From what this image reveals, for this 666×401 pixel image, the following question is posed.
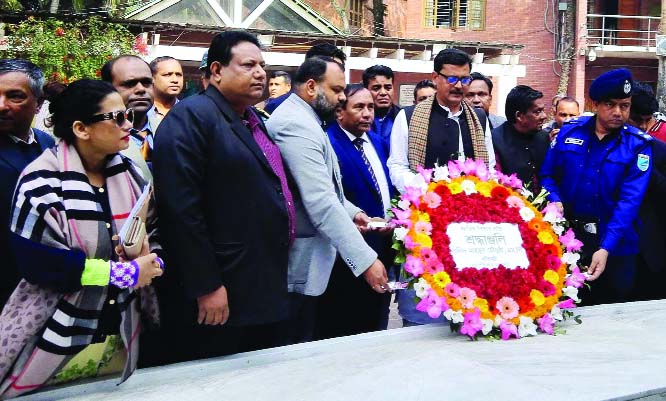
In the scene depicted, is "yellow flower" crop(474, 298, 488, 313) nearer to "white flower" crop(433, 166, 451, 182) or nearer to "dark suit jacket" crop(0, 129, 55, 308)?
"white flower" crop(433, 166, 451, 182)

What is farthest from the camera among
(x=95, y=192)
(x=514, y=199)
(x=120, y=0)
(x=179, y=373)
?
(x=120, y=0)

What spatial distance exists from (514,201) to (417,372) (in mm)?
1385

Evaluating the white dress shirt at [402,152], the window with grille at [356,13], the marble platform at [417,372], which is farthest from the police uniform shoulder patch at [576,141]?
the window with grille at [356,13]

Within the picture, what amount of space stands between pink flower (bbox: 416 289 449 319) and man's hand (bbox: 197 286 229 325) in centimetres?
105

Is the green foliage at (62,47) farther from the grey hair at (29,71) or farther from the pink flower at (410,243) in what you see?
the pink flower at (410,243)

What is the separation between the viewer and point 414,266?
11.9ft

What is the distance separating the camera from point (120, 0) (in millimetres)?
17609

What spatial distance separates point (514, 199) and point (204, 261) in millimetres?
1880

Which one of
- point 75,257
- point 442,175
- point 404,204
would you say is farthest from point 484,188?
point 75,257

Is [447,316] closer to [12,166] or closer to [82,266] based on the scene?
[82,266]

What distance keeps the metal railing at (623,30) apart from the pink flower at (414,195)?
2066 cm

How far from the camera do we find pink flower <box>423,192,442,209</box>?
12.6ft

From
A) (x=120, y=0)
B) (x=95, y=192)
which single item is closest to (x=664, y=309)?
(x=95, y=192)

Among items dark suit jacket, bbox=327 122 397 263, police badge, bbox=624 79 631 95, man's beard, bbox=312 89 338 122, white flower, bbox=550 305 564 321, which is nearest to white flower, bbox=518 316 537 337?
white flower, bbox=550 305 564 321
